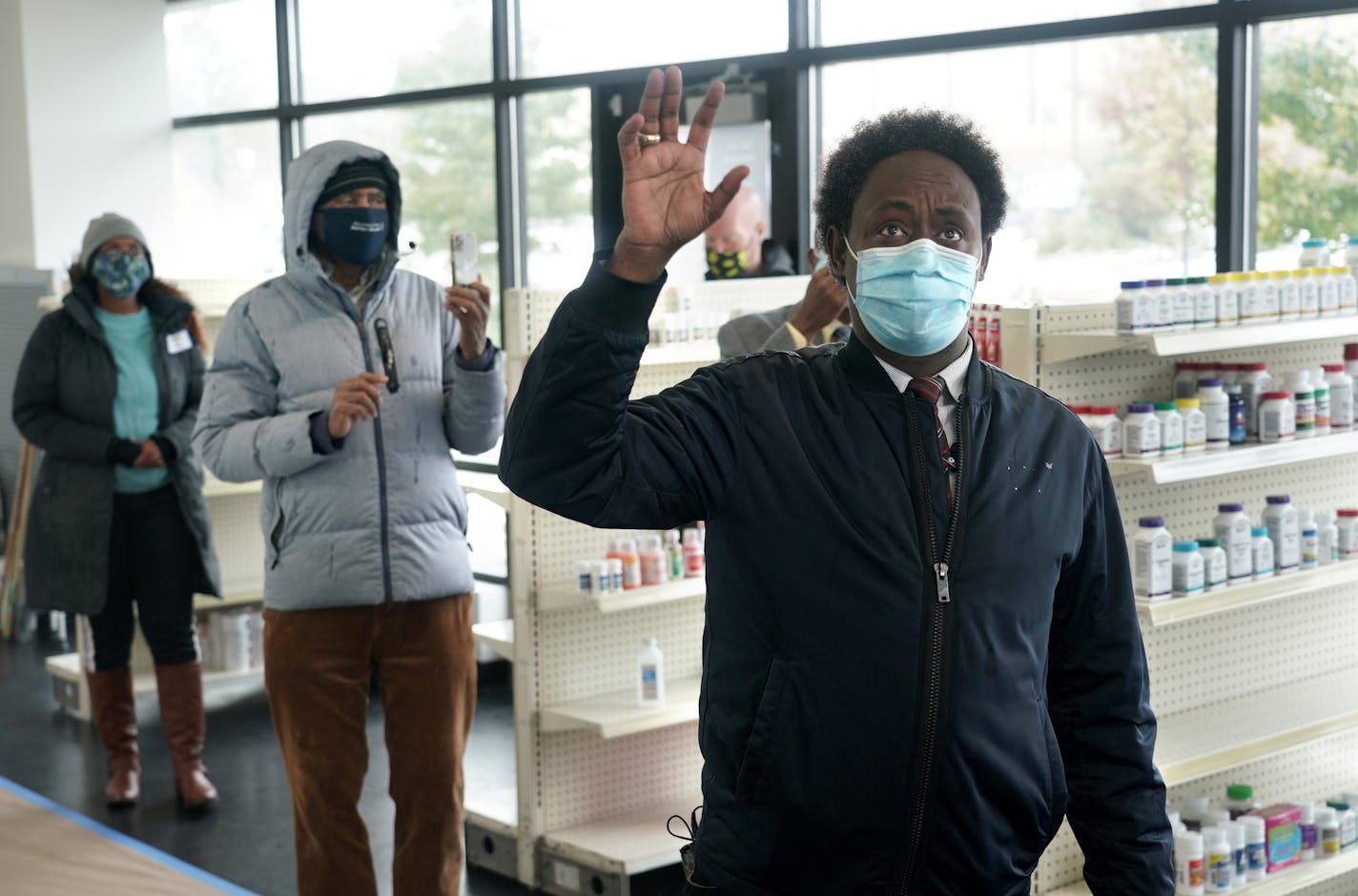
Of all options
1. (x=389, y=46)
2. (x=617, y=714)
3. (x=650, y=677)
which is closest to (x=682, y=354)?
(x=650, y=677)

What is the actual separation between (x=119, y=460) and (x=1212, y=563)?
3.43 meters

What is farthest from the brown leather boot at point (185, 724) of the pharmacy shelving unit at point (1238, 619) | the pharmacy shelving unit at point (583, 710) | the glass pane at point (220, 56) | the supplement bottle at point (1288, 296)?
the glass pane at point (220, 56)

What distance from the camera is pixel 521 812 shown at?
462 centimetres

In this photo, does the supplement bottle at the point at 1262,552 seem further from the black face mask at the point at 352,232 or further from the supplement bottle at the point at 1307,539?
A: the black face mask at the point at 352,232

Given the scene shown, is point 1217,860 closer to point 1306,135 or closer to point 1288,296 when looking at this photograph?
point 1288,296

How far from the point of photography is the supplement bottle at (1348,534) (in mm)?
4148

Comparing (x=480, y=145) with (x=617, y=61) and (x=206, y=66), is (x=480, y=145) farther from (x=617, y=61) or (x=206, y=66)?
(x=206, y=66)

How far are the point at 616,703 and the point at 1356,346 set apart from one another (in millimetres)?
2369

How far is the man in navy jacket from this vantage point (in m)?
1.62

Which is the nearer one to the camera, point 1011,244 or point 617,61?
point 1011,244

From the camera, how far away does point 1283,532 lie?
13.1ft

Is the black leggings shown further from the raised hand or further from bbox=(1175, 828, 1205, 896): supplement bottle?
the raised hand

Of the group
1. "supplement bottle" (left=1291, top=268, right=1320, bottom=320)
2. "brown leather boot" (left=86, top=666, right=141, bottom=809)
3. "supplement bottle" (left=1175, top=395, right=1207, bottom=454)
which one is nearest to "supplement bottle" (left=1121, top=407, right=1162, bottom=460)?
"supplement bottle" (left=1175, top=395, right=1207, bottom=454)

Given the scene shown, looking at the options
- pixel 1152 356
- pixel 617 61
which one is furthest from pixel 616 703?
pixel 617 61
